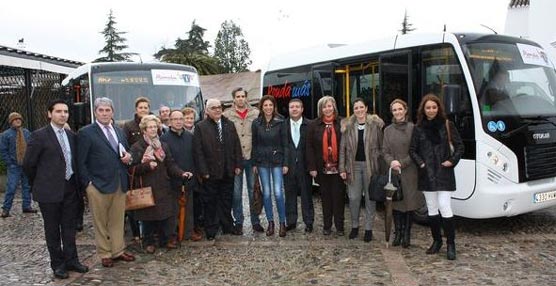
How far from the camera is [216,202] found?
7.35 m

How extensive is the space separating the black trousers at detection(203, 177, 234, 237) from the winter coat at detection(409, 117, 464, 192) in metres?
2.51

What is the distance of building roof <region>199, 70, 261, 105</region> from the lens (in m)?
25.0

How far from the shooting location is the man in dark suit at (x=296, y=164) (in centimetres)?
739

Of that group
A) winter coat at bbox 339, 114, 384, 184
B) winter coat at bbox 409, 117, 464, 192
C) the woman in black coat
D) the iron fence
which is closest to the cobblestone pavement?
the woman in black coat

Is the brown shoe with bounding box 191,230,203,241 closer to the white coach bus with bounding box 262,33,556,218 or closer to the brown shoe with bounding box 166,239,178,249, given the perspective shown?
the brown shoe with bounding box 166,239,178,249

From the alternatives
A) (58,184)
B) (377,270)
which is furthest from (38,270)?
(377,270)

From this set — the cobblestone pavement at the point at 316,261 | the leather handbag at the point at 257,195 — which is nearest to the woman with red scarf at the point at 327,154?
the cobblestone pavement at the point at 316,261

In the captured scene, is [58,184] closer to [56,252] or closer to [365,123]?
[56,252]

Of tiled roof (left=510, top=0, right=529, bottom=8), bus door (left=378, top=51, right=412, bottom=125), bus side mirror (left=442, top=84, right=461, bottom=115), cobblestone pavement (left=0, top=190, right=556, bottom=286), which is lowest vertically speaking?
cobblestone pavement (left=0, top=190, right=556, bottom=286)

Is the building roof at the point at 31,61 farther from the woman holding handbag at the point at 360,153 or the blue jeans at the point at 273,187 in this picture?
the woman holding handbag at the point at 360,153

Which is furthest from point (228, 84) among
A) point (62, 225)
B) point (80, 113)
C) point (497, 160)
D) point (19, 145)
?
point (62, 225)

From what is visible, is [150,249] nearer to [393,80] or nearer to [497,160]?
[393,80]

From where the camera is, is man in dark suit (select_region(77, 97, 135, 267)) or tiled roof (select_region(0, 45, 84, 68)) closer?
man in dark suit (select_region(77, 97, 135, 267))

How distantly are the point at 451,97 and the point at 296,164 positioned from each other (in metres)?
2.19
